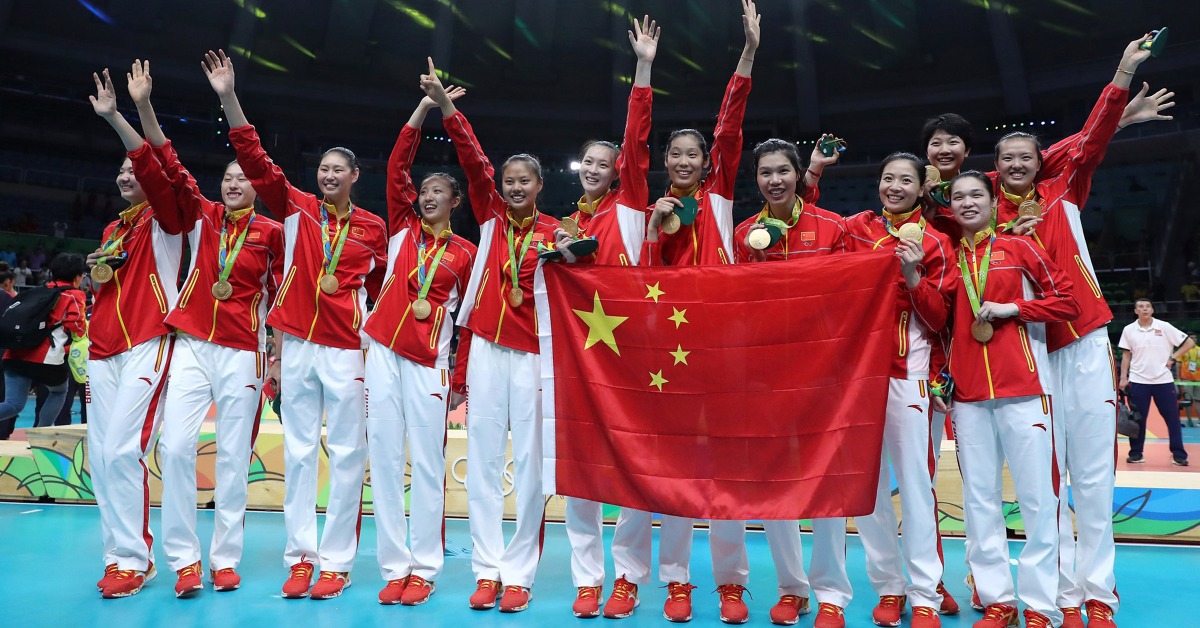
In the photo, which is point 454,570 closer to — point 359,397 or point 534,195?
point 359,397

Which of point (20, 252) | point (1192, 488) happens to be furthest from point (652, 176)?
point (1192, 488)

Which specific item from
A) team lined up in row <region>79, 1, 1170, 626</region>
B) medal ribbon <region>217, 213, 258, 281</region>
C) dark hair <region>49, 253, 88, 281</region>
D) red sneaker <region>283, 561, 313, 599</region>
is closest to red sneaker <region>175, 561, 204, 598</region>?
team lined up in row <region>79, 1, 1170, 626</region>

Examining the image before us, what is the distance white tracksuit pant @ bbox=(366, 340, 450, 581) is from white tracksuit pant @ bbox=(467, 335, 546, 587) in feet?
0.62

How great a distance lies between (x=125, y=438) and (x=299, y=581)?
3.49 feet

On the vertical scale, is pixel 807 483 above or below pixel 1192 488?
above

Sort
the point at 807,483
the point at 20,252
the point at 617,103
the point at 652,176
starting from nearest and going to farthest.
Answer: the point at 807,483, the point at 20,252, the point at 617,103, the point at 652,176

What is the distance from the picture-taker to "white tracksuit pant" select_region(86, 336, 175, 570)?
3744 millimetres

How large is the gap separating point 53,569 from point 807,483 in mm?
Result: 3831

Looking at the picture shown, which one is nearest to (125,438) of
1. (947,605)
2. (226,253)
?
(226,253)

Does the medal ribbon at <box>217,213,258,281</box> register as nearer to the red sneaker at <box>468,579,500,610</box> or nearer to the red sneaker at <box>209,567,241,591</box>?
the red sneaker at <box>209,567,241,591</box>

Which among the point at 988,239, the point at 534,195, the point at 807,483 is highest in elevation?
the point at 534,195

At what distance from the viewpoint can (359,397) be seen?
3904 mm

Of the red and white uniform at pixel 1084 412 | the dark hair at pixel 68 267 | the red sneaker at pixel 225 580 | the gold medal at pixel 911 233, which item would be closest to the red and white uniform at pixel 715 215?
Answer: the gold medal at pixel 911 233

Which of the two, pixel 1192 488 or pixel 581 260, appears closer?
pixel 581 260
